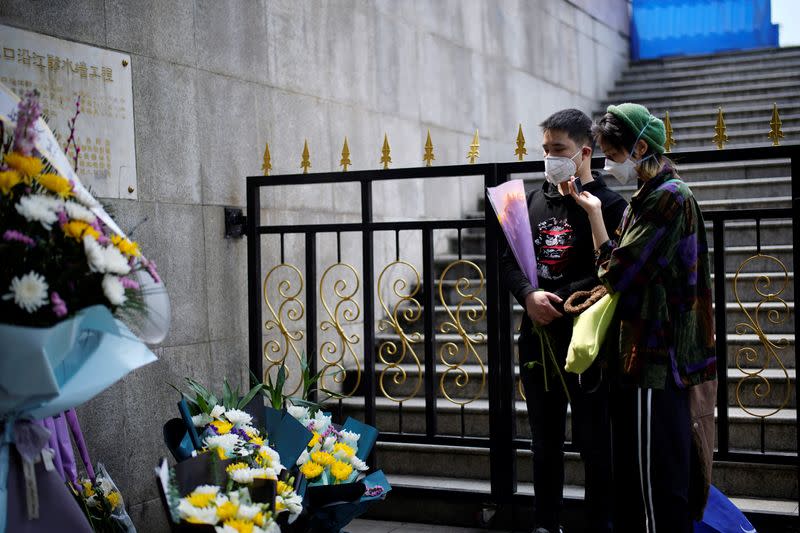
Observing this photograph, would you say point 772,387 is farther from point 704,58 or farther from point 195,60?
point 704,58

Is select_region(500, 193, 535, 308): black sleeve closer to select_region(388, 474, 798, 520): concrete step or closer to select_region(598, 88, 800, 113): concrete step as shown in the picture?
select_region(388, 474, 798, 520): concrete step

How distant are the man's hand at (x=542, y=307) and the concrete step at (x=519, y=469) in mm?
1379

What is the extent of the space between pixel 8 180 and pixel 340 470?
145cm

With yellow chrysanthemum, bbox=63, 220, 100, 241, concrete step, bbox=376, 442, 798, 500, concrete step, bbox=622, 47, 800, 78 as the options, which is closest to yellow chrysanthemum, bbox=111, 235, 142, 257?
yellow chrysanthemum, bbox=63, 220, 100, 241

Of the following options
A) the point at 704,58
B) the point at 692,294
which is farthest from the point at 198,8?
the point at 704,58

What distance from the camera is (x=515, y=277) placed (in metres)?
4.05

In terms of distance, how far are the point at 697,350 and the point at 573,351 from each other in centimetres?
45

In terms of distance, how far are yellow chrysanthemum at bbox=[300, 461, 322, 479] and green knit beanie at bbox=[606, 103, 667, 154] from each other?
1594mm

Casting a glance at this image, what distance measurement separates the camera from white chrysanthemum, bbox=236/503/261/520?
2.50 m

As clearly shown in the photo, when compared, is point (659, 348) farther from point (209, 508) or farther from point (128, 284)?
point (128, 284)

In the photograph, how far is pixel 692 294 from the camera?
3.23 m

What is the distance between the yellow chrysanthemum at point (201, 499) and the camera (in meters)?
2.51

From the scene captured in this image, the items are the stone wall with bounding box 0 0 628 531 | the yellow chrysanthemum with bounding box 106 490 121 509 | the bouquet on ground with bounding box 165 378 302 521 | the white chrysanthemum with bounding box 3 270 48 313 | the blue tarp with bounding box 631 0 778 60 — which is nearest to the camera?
the white chrysanthemum with bounding box 3 270 48 313

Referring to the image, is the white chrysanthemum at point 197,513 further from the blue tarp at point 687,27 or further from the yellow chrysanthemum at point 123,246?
the blue tarp at point 687,27
